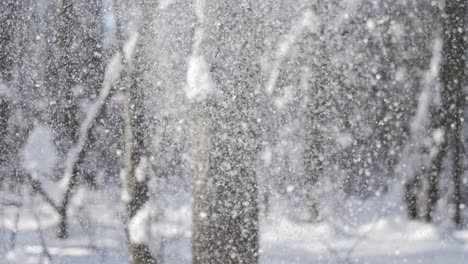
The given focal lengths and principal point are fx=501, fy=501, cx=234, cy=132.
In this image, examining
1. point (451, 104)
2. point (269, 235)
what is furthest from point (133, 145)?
point (451, 104)

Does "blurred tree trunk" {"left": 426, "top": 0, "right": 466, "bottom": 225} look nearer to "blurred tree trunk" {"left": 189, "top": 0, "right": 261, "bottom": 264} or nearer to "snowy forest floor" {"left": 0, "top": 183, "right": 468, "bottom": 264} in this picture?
"snowy forest floor" {"left": 0, "top": 183, "right": 468, "bottom": 264}

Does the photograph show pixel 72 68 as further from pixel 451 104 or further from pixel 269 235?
pixel 451 104

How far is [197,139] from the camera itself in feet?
8.87

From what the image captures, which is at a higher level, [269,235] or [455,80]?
[455,80]

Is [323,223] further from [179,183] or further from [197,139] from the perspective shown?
[197,139]

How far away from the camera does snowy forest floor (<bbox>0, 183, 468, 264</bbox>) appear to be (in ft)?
15.8

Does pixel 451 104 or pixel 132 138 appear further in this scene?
pixel 451 104

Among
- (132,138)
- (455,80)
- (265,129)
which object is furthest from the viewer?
(265,129)

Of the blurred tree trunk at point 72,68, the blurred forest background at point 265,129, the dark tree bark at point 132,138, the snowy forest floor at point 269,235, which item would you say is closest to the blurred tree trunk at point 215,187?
the dark tree bark at point 132,138

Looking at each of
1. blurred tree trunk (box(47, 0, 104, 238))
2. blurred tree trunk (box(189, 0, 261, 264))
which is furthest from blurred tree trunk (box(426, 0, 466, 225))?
blurred tree trunk (box(47, 0, 104, 238))

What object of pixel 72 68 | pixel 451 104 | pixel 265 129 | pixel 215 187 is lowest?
pixel 215 187

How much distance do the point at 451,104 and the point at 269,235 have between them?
248cm

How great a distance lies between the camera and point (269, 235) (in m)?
5.46

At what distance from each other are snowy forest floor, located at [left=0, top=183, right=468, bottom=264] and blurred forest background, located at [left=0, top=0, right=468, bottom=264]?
0.07 ft
